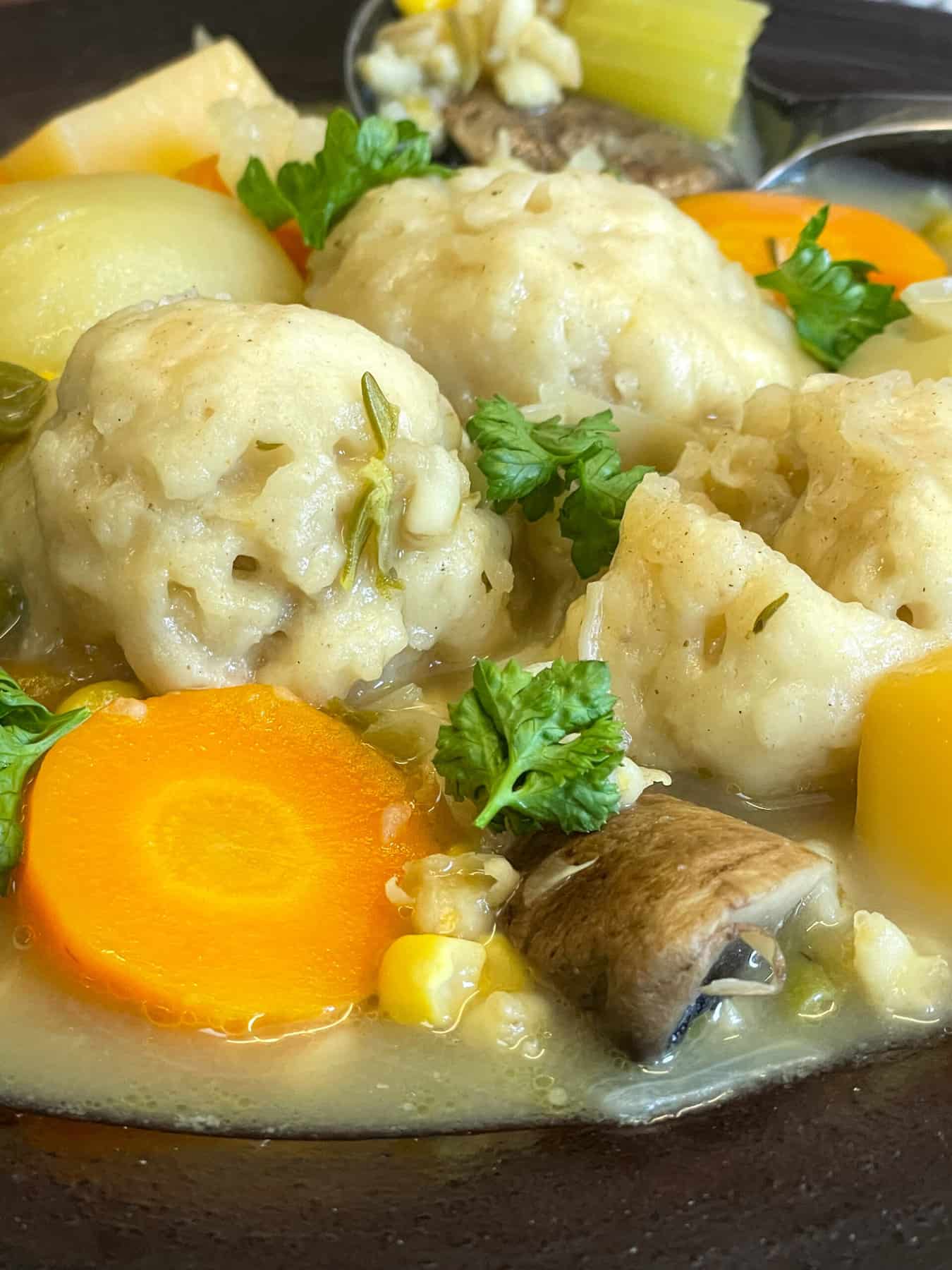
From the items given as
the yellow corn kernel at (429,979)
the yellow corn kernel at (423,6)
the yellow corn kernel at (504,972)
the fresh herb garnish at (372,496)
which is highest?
the yellow corn kernel at (423,6)

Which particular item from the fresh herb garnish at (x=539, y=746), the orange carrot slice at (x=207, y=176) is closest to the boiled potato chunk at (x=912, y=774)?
the fresh herb garnish at (x=539, y=746)

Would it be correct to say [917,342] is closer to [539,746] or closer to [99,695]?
[539,746]

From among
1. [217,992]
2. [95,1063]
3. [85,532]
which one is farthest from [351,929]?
[85,532]

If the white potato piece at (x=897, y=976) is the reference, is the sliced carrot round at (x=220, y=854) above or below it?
above

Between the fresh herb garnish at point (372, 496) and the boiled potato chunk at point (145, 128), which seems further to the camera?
the boiled potato chunk at point (145, 128)

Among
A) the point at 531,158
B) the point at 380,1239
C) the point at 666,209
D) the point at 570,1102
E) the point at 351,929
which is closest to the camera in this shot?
the point at 380,1239

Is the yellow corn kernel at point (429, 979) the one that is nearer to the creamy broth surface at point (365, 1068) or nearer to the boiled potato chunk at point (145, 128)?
the creamy broth surface at point (365, 1068)

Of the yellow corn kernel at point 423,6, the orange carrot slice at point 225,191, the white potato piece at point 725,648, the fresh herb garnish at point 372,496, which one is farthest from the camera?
the yellow corn kernel at point 423,6

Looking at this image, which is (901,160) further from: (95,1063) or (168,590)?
A: (95,1063)
